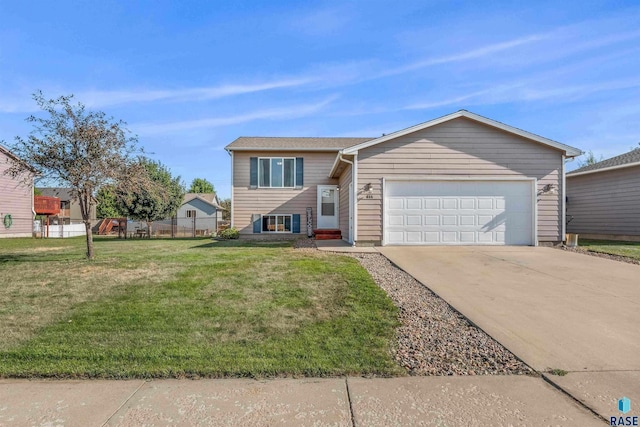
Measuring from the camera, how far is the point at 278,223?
59.2 ft

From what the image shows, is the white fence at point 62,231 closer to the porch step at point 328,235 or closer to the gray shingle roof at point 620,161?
the porch step at point 328,235

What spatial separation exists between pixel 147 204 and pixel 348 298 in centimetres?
2013

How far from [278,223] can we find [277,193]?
1.55 meters

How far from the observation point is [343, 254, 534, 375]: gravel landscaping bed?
3240 millimetres

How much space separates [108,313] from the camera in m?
4.71

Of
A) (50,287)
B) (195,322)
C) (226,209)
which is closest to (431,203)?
(195,322)

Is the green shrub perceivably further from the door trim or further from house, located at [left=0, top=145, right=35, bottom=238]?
house, located at [left=0, top=145, right=35, bottom=238]

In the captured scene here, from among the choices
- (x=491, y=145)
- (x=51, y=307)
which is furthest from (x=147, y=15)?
(x=491, y=145)

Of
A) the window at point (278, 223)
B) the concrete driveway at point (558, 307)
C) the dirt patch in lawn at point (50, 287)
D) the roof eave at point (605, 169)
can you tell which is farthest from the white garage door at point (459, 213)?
the window at point (278, 223)

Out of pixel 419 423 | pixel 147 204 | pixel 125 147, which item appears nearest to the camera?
pixel 419 423

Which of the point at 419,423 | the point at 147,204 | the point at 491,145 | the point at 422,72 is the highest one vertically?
the point at 422,72

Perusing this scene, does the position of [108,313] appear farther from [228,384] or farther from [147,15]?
[147,15]

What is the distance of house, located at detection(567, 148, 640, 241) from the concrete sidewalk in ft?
53.3

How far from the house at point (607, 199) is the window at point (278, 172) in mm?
13995
